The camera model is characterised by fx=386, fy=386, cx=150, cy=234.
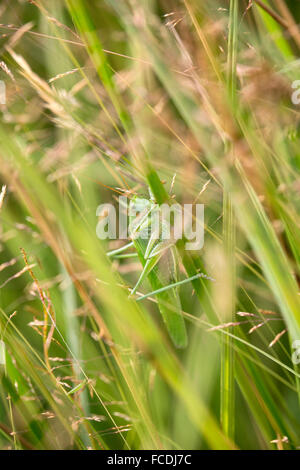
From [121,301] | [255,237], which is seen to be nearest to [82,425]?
[121,301]

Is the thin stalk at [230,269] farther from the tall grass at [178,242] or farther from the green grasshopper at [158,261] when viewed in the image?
the green grasshopper at [158,261]

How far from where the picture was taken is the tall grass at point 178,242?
0.49 meters

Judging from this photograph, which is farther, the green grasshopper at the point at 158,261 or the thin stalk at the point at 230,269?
the green grasshopper at the point at 158,261

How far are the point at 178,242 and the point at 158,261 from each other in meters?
0.12

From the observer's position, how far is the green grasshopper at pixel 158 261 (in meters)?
0.67

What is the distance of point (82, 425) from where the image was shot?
25.4 inches

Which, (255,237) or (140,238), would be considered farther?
(140,238)

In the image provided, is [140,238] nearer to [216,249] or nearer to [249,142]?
[216,249]

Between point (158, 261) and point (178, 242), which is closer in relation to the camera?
point (178, 242)

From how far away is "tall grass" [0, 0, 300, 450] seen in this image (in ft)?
1.61

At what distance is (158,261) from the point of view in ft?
2.29

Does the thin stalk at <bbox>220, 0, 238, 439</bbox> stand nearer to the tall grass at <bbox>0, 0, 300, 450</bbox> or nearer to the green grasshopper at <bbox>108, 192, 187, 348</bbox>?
the tall grass at <bbox>0, 0, 300, 450</bbox>

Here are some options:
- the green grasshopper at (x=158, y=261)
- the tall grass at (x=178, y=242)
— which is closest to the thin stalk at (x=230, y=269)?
the tall grass at (x=178, y=242)
